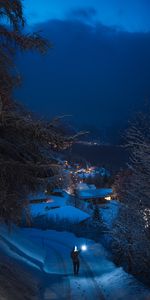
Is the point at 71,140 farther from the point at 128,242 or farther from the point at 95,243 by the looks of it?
the point at 95,243

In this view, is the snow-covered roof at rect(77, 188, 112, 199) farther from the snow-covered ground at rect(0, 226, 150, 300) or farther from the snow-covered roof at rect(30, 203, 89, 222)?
the snow-covered ground at rect(0, 226, 150, 300)

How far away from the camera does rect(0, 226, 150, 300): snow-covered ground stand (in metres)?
20.2

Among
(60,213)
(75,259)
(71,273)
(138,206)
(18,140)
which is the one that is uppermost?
(18,140)

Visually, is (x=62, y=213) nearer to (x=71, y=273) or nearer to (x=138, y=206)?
(x=71, y=273)

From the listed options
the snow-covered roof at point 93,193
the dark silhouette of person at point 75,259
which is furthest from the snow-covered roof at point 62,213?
the snow-covered roof at point 93,193

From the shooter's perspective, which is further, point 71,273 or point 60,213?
point 60,213

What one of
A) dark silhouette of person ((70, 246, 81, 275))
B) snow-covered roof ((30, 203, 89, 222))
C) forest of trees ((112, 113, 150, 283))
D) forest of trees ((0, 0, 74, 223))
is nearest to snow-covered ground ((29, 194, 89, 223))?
snow-covered roof ((30, 203, 89, 222))

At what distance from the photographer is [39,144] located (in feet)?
29.7

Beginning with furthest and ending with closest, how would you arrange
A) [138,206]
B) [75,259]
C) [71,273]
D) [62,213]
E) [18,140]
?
1. [62,213]
2. [71,273]
3. [75,259]
4. [138,206]
5. [18,140]

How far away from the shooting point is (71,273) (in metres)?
26.0

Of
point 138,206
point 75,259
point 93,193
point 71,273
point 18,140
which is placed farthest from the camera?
point 93,193

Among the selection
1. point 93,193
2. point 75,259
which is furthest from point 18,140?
point 93,193

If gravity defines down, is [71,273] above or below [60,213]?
above

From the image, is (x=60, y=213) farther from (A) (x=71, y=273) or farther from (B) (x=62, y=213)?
(A) (x=71, y=273)
